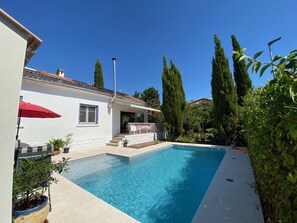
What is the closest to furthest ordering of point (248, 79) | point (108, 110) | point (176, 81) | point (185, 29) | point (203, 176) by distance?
point (203, 176) → point (185, 29) → point (108, 110) → point (248, 79) → point (176, 81)

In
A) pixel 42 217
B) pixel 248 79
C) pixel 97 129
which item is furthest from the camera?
pixel 248 79

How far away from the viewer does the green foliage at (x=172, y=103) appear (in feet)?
80.4

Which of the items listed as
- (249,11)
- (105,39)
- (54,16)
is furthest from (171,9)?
(54,16)

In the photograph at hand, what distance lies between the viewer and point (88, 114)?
1881cm

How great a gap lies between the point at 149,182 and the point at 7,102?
8.78 m

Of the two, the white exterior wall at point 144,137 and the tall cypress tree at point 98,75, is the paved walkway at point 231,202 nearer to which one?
the white exterior wall at point 144,137

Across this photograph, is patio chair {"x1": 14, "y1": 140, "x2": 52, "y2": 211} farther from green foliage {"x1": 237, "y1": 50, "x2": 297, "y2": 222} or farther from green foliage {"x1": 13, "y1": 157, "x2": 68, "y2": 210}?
green foliage {"x1": 237, "y1": 50, "x2": 297, "y2": 222}

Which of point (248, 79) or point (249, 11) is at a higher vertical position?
point (249, 11)

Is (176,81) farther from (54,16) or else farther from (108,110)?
(54,16)

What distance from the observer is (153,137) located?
82.7 ft

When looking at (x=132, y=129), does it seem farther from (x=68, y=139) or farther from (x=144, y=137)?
(x=68, y=139)

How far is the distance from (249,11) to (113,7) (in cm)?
1241

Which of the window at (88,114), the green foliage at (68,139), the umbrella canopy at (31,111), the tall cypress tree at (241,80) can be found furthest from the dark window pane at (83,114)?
the tall cypress tree at (241,80)

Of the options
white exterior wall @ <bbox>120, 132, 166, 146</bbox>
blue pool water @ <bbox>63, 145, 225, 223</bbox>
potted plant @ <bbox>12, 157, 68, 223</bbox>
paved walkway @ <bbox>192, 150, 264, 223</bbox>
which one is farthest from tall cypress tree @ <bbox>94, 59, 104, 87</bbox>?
potted plant @ <bbox>12, 157, 68, 223</bbox>
